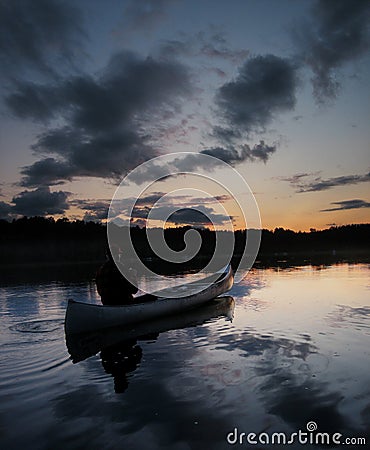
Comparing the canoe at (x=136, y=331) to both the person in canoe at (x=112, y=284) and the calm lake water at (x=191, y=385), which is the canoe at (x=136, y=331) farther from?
the person in canoe at (x=112, y=284)

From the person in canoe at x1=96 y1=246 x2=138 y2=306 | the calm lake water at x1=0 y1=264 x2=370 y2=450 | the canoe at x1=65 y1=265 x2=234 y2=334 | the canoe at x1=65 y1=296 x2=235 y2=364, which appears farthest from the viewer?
the person in canoe at x1=96 y1=246 x2=138 y2=306

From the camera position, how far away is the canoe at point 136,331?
418 inches

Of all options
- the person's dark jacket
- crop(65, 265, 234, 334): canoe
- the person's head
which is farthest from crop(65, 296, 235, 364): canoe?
the person's head

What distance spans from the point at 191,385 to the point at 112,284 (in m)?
6.59

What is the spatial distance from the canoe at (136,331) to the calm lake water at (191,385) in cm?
19

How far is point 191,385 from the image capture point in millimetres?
7484

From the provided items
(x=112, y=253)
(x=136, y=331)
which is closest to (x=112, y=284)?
(x=112, y=253)

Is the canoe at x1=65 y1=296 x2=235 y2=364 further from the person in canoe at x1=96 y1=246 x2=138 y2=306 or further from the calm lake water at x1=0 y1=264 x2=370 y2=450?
the person in canoe at x1=96 y1=246 x2=138 y2=306

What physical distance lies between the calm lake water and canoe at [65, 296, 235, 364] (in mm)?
194

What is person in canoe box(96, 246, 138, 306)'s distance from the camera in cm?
1327

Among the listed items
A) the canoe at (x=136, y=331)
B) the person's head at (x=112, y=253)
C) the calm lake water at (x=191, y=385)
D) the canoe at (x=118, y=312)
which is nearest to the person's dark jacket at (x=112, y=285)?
the person's head at (x=112, y=253)

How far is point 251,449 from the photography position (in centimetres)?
508

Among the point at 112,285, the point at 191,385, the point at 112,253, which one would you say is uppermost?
the point at 112,253

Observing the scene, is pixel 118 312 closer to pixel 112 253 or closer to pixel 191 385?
pixel 112 253
